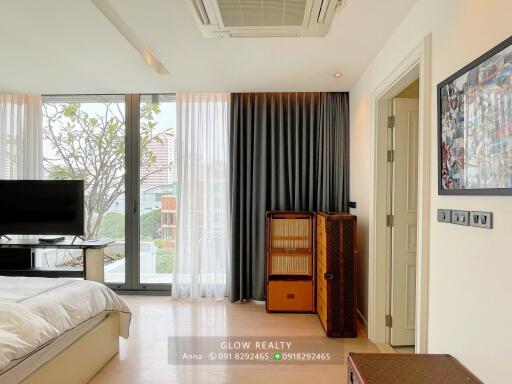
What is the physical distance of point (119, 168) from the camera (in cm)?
397

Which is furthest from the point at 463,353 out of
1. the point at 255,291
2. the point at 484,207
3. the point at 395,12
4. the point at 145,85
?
the point at 145,85

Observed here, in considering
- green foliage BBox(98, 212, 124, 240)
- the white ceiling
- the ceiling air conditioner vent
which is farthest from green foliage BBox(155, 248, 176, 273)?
the ceiling air conditioner vent

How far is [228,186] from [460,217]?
2702mm

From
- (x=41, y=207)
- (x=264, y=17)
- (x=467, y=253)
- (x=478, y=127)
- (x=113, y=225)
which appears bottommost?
(x=113, y=225)

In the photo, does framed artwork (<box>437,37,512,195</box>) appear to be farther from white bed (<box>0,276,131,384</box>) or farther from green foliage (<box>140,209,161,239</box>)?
green foliage (<box>140,209,161,239</box>)

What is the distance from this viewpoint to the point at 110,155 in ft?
13.0

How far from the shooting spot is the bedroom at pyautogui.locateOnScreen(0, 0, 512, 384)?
5.15ft

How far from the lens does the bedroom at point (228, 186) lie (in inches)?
61.7

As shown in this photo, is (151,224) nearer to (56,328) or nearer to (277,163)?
(277,163)

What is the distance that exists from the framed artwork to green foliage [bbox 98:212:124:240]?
3.65 m

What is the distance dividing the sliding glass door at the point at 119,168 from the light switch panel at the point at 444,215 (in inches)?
122

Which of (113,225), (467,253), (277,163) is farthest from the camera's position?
(113,225)

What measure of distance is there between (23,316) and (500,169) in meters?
2.41

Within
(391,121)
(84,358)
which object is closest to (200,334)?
(84,358)
